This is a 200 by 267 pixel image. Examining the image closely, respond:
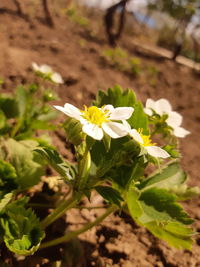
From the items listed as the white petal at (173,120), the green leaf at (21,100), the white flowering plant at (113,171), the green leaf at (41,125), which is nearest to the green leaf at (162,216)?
the white flowering plant at (113,171)

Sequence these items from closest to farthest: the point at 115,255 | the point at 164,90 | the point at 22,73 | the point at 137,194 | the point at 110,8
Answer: the point at 137,194, the point at 115,255, the point at 22,73, the point at 164,90, the point at 110,8

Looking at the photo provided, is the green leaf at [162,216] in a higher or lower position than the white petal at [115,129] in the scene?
lower

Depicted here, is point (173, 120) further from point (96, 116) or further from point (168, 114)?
point (96, 116)

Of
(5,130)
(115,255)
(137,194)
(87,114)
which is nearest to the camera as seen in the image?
(87,114)

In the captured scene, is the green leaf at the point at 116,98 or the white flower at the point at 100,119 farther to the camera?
the green leaf at the point at 116,98

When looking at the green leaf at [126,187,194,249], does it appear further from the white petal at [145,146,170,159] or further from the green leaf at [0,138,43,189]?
the green leaf at [0,138,43,189]

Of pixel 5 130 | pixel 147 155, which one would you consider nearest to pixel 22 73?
pixel 5 130

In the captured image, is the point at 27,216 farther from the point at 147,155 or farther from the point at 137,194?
the point at 147,155

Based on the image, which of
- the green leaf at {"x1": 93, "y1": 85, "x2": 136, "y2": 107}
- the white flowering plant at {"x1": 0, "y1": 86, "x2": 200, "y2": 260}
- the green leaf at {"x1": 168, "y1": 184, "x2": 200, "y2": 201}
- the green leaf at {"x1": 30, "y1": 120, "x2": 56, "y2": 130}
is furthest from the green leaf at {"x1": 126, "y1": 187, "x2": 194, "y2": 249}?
the green leaf at {"x1": 30, "y1": 120, "x2": 56, "y2": 130}

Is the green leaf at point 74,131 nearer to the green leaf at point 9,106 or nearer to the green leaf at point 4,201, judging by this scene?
the green leaf at point 4,201
